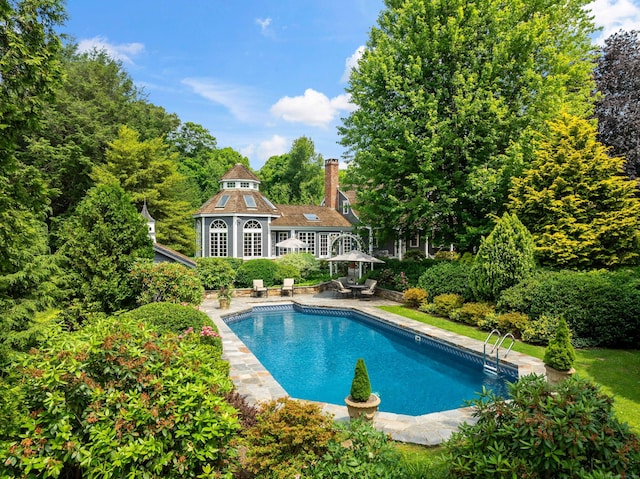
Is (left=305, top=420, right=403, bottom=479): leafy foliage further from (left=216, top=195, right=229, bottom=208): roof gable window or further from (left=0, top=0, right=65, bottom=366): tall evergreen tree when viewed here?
(left=216, top=195, right=229, bottom=208): roof gable window

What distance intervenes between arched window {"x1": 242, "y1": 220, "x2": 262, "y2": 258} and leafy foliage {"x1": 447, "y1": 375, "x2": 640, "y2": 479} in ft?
85.7

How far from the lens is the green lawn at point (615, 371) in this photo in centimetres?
685

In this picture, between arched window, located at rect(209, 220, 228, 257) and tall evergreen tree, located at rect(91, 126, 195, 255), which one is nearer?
tall evergreen tree, located at rect(91, 126, 195, 255)

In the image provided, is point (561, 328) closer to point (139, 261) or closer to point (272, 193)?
point (139, 261)

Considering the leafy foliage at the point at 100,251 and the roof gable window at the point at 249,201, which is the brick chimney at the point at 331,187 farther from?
the leafy foliage at the point at 100,251

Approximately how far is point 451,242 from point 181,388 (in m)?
16.2

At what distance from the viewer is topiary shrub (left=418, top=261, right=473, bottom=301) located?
15.7 meters

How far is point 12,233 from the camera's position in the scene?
421 cm

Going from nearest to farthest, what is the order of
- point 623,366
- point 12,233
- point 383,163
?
point 12,233 → point 623,366 → point 383,163

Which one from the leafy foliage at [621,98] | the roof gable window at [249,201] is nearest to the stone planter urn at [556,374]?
the leafy foliage at [621,98]

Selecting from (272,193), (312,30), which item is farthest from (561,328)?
(272,193)

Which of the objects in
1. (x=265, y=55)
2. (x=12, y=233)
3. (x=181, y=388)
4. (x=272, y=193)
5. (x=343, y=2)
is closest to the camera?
(x=181, y=388)

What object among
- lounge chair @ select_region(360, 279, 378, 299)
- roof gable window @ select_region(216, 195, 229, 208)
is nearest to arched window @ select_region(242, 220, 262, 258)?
roof gable window @ select_region(216, 195, 229, 208)

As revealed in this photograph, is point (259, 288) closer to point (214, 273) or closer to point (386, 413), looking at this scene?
point (214, 273)
